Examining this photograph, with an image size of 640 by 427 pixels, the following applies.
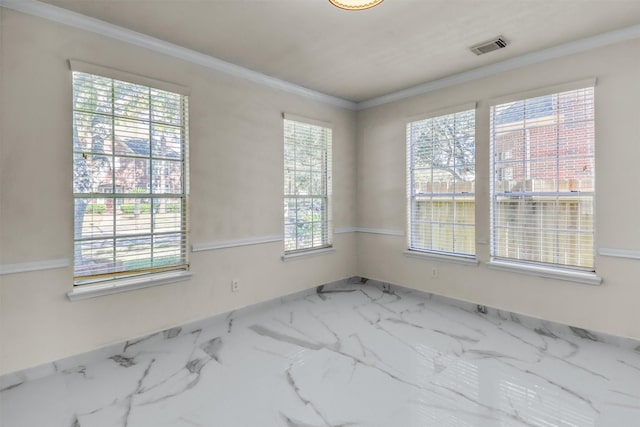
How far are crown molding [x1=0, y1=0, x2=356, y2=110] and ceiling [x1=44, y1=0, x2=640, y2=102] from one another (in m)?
0.06

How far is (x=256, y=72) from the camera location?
11.9ft

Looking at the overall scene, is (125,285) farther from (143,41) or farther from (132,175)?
(143,41)

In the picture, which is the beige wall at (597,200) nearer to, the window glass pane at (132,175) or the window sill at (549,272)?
the window sill at (549,272)

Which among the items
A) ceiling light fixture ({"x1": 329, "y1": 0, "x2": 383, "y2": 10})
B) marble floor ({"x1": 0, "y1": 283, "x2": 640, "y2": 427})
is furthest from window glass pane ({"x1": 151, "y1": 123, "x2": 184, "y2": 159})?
ceiling light fixture ({"x1": 329, "y1": 0, "x2": 383, "y2": 10})

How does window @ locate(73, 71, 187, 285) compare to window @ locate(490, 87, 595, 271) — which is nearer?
window @ locate(73, 71, 187, 285)

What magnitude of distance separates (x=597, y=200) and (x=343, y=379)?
2658mm

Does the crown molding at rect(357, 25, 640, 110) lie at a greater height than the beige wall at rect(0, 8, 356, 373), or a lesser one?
greater

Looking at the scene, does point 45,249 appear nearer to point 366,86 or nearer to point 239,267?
point 239,267

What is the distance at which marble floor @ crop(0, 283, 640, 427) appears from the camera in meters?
1.99

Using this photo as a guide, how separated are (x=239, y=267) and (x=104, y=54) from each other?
2230 mm

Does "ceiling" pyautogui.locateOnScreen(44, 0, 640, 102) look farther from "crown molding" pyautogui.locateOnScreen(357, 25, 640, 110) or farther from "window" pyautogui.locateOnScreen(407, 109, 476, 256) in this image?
"window" pyautogui.locateOnScreen(407, 109, 476, 256)

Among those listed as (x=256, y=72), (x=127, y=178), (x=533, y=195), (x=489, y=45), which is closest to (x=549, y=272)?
(x=533, y=195)

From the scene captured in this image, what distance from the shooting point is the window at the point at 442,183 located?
380cm

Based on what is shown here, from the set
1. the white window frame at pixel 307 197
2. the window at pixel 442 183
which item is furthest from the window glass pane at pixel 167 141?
the window at pixel 442 183
